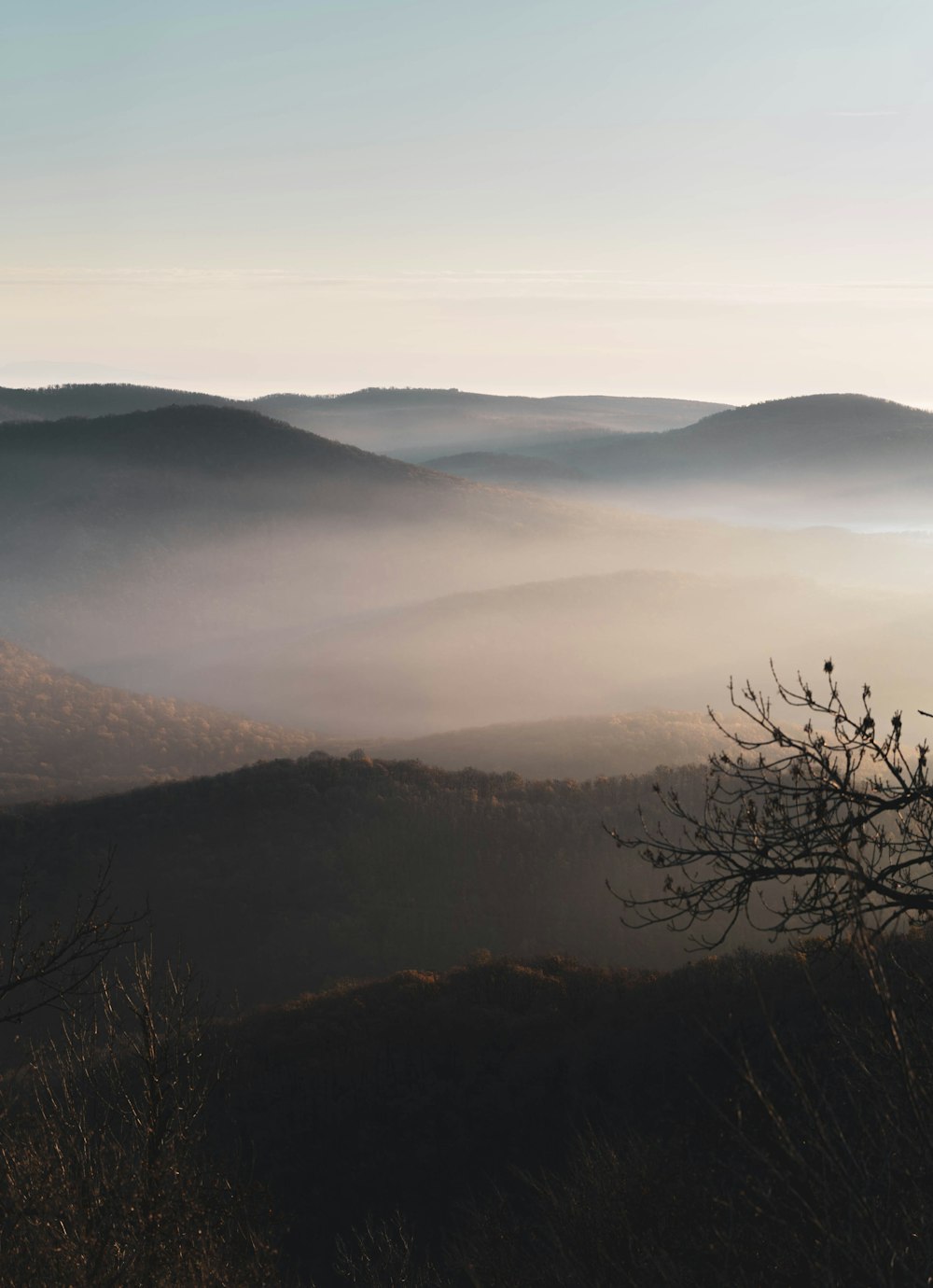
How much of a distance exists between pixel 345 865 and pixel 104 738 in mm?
46965

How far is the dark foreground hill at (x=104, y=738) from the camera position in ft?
238

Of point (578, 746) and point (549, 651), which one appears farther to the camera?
point (549, 651)

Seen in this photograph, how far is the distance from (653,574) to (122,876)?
5062 inches

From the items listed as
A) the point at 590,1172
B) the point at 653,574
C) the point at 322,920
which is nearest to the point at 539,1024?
the point at 590,1172

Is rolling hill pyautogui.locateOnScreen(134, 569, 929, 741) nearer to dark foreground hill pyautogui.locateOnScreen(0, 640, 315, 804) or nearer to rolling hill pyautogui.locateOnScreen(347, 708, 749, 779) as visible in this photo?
dark foreground hill pyautogui.locateOnScreen(0, 640, 315, 804)

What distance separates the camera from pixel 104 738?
8256 cm

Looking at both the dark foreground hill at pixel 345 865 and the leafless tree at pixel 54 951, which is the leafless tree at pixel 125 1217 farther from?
the dark foreground hill at pixel 345 865

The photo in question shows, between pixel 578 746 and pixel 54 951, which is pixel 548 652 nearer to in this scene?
pixel 578 746

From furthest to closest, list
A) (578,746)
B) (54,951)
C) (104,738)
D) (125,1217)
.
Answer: (104,738), (578,746), (54,951), (125,1217)

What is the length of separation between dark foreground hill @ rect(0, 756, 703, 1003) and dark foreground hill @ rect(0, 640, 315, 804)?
19.6 m

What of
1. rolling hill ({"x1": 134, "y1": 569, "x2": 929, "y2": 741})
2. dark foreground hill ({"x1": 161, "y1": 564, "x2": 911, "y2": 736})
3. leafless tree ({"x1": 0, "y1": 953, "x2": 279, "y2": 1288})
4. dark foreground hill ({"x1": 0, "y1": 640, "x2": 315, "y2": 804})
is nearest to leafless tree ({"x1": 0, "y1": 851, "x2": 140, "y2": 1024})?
leafless tree ({"x1": 0, "y1": 953, "x2": 279, "y2": 1288})

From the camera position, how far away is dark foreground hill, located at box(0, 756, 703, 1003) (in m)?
35.9

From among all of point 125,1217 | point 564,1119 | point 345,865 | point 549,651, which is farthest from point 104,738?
point 125,1217

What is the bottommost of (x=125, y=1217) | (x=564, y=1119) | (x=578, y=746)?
(x=564, y=1119)
